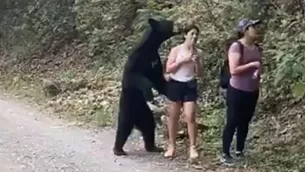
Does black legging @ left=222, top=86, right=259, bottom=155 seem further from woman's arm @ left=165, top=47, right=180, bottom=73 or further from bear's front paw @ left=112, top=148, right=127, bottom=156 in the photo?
bear's front paw @ left=112, top=148, right=127, bottom=156

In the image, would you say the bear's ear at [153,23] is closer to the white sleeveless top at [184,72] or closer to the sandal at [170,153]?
the white sleeveless top at [184,72]

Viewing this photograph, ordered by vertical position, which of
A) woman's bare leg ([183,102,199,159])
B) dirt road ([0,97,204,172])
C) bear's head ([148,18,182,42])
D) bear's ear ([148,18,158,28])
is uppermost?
bear's ear ([148,18,158,28])

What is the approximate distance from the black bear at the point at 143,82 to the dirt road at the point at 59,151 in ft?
0.99

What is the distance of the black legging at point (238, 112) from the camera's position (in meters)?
8.23

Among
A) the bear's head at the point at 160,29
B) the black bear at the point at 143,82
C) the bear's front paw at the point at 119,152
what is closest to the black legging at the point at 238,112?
the black bear at the point at 143,82

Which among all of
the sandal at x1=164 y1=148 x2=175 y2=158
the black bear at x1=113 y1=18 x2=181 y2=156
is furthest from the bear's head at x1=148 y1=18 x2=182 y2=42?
the sandal at x1=164 y1=148 x2=175 y2=158

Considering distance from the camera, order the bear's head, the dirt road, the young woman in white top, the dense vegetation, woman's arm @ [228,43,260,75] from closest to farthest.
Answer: woman's arm @ [228,43,260,75]
the young woman in white top
the dirt road
the bear's head
the dense vegetation

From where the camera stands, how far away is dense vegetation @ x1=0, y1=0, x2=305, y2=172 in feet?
31.0

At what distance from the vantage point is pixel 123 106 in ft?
29.6

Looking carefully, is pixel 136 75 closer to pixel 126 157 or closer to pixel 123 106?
pixel 123 106

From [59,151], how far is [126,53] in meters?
5.74

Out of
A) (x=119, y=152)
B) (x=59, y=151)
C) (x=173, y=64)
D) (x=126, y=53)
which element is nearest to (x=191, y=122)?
(x=173, y=64)

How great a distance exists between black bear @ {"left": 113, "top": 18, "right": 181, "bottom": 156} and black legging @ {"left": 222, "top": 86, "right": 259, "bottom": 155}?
97 centimetres

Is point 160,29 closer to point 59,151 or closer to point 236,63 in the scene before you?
point 236,63
